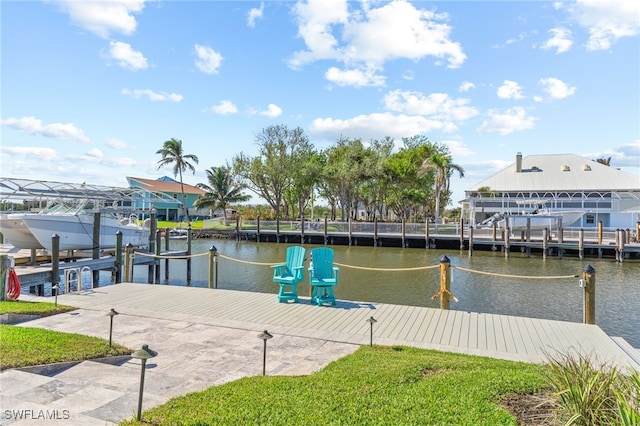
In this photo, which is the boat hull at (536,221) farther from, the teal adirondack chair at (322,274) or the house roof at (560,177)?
the teal adirondack chair at (322,274)

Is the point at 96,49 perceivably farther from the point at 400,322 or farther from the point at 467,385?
the point at 467,385

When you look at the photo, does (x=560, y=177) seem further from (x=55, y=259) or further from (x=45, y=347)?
(x=45, y=347)

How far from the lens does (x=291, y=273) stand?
8.73 m

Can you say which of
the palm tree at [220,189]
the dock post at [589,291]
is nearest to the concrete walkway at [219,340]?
the dock post at [589,291]

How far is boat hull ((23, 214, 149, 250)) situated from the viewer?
46.3 feet

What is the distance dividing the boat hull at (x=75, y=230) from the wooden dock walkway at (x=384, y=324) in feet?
21.9

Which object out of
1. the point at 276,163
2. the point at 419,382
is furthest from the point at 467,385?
the point at 276,163

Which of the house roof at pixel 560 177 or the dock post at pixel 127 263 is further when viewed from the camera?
the house roof at pixel 560 177

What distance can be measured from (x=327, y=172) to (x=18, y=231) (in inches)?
1198

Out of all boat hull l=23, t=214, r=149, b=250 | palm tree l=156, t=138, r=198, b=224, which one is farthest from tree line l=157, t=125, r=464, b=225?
boat hull l=23, t=214, r=149, b=250

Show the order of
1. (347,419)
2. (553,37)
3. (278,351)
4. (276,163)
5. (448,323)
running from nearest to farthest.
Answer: (347,419) < (278,351) < (448,323) < (553,37) < (276,163)

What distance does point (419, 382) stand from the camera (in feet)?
13.1

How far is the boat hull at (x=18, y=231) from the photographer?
14.1 metres

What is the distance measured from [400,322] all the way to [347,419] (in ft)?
13.2
